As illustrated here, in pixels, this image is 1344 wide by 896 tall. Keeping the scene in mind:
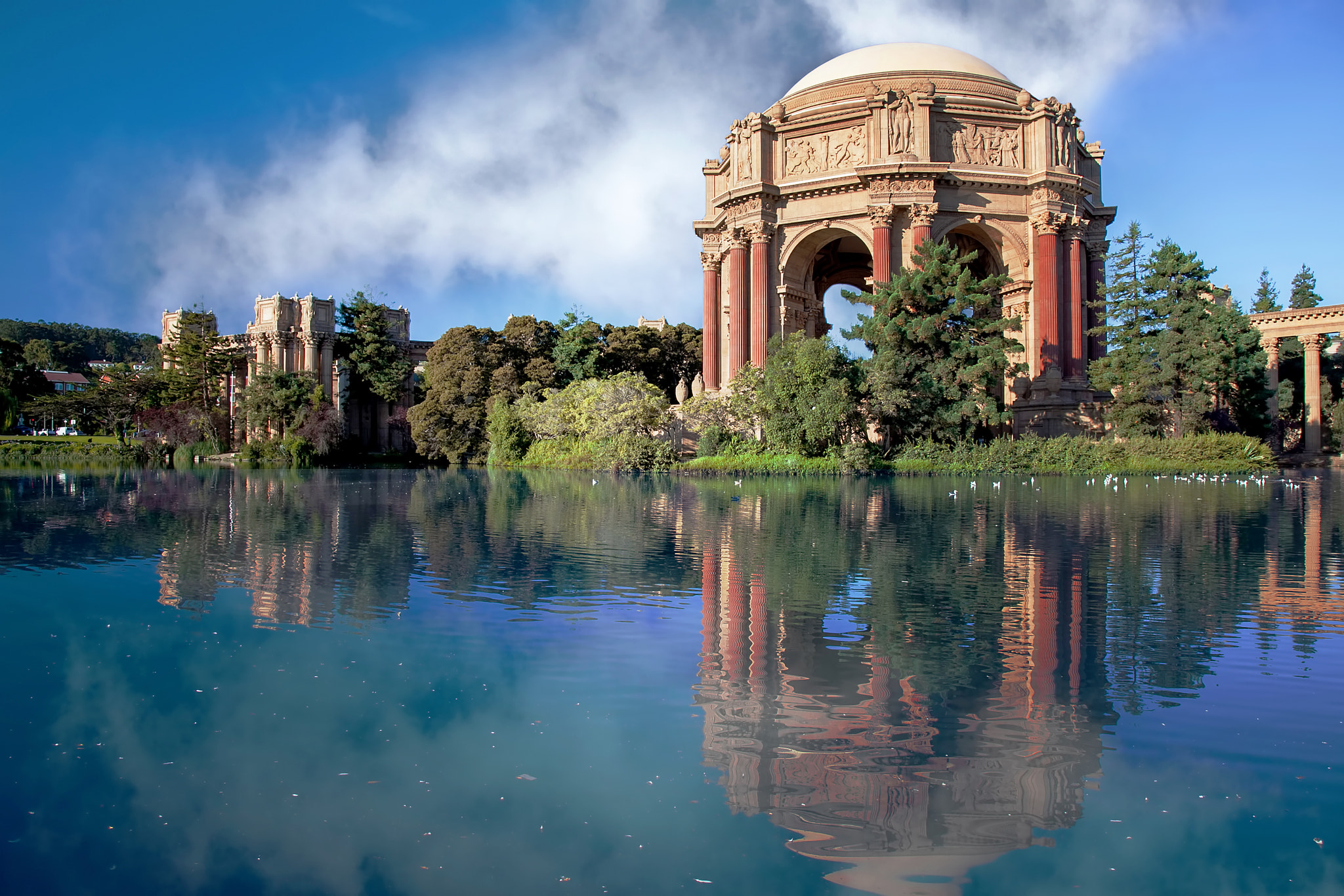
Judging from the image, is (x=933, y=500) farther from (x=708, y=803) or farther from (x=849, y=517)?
(x=708, y=803)

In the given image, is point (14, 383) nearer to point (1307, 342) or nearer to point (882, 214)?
point (882, 214)

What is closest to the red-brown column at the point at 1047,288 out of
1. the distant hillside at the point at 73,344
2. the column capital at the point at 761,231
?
the column capital at the point at 761,231

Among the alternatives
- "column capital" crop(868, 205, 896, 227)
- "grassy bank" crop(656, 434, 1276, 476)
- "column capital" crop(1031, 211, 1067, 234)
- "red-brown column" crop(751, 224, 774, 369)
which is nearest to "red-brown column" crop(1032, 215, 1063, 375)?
"column capital" crop(1031, 211, 1067, 234)

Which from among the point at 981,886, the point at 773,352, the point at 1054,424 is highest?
the point at 773,352

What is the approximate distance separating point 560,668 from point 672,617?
1412mm

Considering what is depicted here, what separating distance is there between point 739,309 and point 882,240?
21.3 feet

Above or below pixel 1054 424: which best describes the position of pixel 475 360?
above

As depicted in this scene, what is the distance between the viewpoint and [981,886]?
2816mm

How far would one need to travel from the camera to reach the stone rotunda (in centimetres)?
3434

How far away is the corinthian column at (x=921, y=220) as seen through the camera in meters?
33.8

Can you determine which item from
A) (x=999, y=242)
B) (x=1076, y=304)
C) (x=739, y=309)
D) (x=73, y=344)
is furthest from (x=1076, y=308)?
(x=73, y=344)

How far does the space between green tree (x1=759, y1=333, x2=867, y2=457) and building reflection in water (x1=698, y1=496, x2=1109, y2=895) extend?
2169 cm

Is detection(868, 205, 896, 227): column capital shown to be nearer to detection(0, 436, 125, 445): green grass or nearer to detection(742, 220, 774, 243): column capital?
detection(742, 220, 774, 243): column capital

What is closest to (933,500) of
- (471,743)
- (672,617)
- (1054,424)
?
(672,617)
